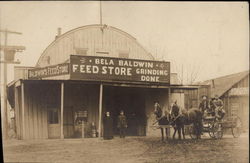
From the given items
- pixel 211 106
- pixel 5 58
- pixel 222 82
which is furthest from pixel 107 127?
pixel 222 82

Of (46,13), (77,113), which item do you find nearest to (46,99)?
(77,113)

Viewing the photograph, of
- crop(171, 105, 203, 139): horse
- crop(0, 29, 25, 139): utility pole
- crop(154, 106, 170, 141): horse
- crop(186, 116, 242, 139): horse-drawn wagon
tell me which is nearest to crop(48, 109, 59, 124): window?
crop(0, 29, 25, 139): utility pole

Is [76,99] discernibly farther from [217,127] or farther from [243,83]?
[243,83]

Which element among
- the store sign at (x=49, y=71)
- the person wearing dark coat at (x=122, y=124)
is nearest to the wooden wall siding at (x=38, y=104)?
the store sign at (x=49, y=71)

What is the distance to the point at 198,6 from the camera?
9.11m

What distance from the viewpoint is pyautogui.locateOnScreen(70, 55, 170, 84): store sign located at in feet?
30.9

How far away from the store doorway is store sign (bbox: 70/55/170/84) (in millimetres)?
349

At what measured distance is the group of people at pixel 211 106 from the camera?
33.5ft

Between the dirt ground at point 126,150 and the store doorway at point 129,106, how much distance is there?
24 centimetres

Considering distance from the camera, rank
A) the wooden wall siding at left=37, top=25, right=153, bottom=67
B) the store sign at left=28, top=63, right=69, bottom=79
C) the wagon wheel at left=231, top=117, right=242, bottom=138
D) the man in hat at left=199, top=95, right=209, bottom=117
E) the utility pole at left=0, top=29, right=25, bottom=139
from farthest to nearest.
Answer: the wagon wheel at left=231, top=117, right=242, bottom=138 → the man in hat at left=199, top=95, right=209, bottom=117 → the store sign at left=28, top=63, right=69, bottom=79 → the wooden wall siding at left=37, top=25, right=153, bottom=67 → the utility pole at left=0, top=29, right=25, bottom=139

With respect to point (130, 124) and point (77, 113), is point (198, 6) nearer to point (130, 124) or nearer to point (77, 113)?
point (130, 124)

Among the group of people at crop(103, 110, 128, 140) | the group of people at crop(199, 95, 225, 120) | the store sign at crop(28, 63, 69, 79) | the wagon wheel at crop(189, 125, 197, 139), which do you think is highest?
the store sign at crop(28, 63, 69, 79)

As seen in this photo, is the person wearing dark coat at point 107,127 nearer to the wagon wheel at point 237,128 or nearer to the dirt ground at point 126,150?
the dirt ground at point 126,150

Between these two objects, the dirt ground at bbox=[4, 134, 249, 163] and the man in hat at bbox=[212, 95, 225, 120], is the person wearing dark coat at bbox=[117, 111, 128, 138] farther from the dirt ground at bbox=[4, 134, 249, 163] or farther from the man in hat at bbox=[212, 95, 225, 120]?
the man in hat at bbox=[212, 95, 225, 120]
